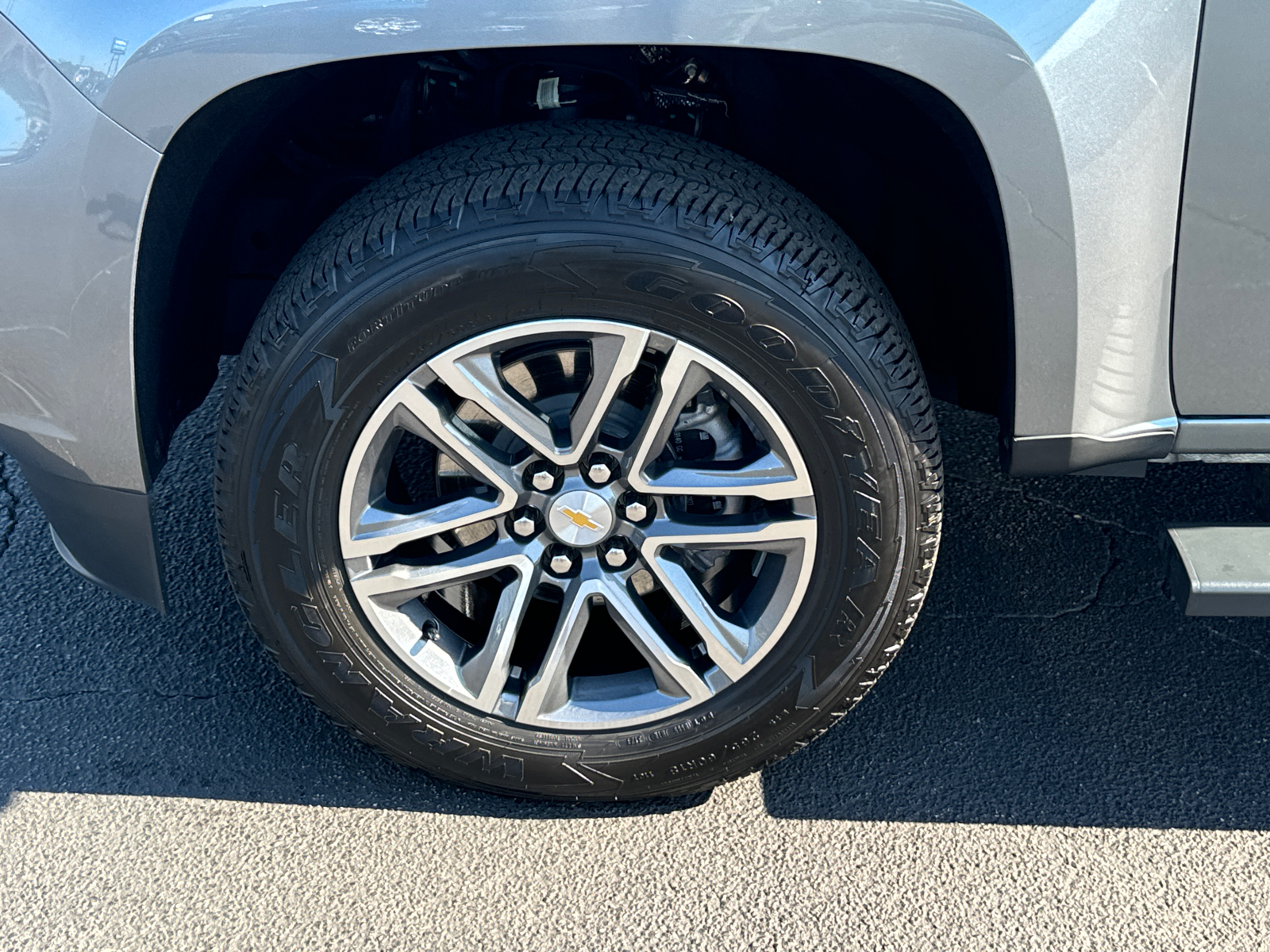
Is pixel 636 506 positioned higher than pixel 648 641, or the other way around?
pixel 636 506

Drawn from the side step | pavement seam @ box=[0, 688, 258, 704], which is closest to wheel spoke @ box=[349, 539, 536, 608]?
pavement seam @ box=[0, 688, 258, 704]

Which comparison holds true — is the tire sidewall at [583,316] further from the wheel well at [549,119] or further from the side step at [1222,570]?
the side step at [1222,570]

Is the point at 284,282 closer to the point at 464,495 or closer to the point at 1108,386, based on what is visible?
the point at 464,495

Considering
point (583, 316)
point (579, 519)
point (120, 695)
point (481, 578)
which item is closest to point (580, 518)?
point (579, 519)

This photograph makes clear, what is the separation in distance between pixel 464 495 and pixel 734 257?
0.58 metres

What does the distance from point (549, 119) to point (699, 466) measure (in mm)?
624

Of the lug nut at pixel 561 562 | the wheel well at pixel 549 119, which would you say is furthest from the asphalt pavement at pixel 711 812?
the wheel well at pixel 549 119

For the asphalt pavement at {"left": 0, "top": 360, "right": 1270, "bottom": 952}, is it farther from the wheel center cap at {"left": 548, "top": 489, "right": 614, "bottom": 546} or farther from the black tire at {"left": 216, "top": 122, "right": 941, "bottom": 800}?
the wheel center cap at {"left": 548, "top": 489, "right": 614, "bottom": 546}

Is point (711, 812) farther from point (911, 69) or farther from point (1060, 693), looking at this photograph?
point (911, 69)

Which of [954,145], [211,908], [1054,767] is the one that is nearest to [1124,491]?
[1054,767]

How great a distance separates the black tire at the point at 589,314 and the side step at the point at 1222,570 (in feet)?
1.25

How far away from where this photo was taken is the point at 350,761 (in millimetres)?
1955

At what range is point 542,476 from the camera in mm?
1700

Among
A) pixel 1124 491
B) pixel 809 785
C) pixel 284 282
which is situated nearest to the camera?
pixel 284 282
